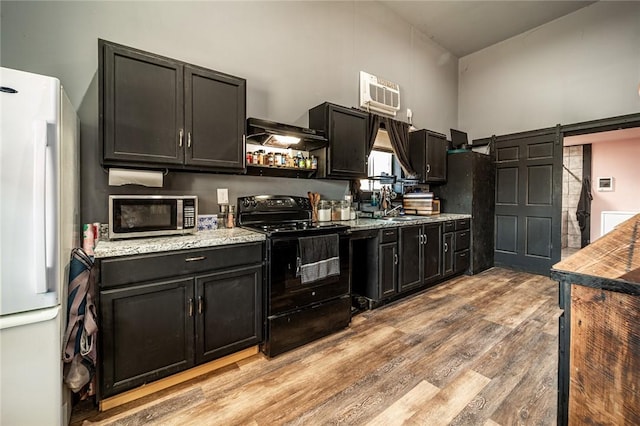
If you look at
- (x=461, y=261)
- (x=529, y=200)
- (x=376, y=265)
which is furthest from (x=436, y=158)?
(x=376, y=265)

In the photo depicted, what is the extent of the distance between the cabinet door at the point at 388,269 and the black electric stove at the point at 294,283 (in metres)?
0.55

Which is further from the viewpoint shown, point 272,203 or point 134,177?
point 272,203

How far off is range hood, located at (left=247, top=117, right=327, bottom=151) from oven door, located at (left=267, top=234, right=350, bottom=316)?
3.22ft

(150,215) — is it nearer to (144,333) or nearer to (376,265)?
(144,333)

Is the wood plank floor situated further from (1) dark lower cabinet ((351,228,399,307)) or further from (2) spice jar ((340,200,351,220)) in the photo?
(2) spice jar ((340,200,351,220))

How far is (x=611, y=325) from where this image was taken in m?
0.73

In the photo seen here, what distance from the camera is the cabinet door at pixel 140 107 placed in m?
1.73

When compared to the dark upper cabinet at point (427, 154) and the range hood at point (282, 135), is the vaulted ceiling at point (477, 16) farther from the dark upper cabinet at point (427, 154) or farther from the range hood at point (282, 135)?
the range hood at point (282, 135)

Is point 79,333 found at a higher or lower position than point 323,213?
lower

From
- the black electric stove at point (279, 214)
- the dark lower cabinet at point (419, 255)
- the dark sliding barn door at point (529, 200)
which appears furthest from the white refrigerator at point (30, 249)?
the dark sliding barn door at point (529, 200)

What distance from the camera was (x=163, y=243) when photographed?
168 cm

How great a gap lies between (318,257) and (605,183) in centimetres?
768

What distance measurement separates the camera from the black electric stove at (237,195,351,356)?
2066 millimetres

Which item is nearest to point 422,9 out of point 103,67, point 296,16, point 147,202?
point 296,16
